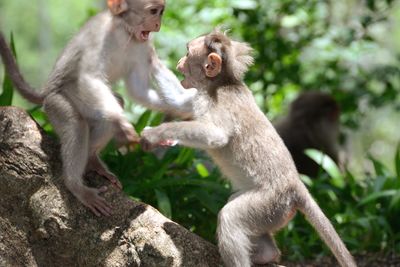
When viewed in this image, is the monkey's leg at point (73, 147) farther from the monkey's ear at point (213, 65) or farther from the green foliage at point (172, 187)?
the green foliage at point (172, 187)

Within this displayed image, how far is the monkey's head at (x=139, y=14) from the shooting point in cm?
464

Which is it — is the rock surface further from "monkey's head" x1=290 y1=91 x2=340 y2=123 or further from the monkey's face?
"monkey's head" x1=290 y1=91 x2=340 y2=123

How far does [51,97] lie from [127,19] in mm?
703

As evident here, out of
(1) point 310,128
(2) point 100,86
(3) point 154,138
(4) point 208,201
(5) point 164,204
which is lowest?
(1) point 310,128

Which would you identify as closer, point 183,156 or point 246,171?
point 246,171

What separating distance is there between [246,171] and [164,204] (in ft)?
4.34

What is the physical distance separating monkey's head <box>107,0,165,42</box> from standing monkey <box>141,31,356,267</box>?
463 mm

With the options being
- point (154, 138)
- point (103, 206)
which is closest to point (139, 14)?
point (154, 138)

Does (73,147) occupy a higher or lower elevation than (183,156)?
higher

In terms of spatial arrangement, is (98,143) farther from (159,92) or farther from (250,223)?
(250,223)

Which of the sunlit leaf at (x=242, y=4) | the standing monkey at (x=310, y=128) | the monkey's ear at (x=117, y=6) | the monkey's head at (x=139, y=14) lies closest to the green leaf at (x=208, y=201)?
the monkey's head at (x=139, y=14)

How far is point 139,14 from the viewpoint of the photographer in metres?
4.67

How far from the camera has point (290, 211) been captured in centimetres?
423

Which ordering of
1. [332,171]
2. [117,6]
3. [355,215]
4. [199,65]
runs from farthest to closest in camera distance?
[332,171] < [355,215] < [117,6] < [199,65]
